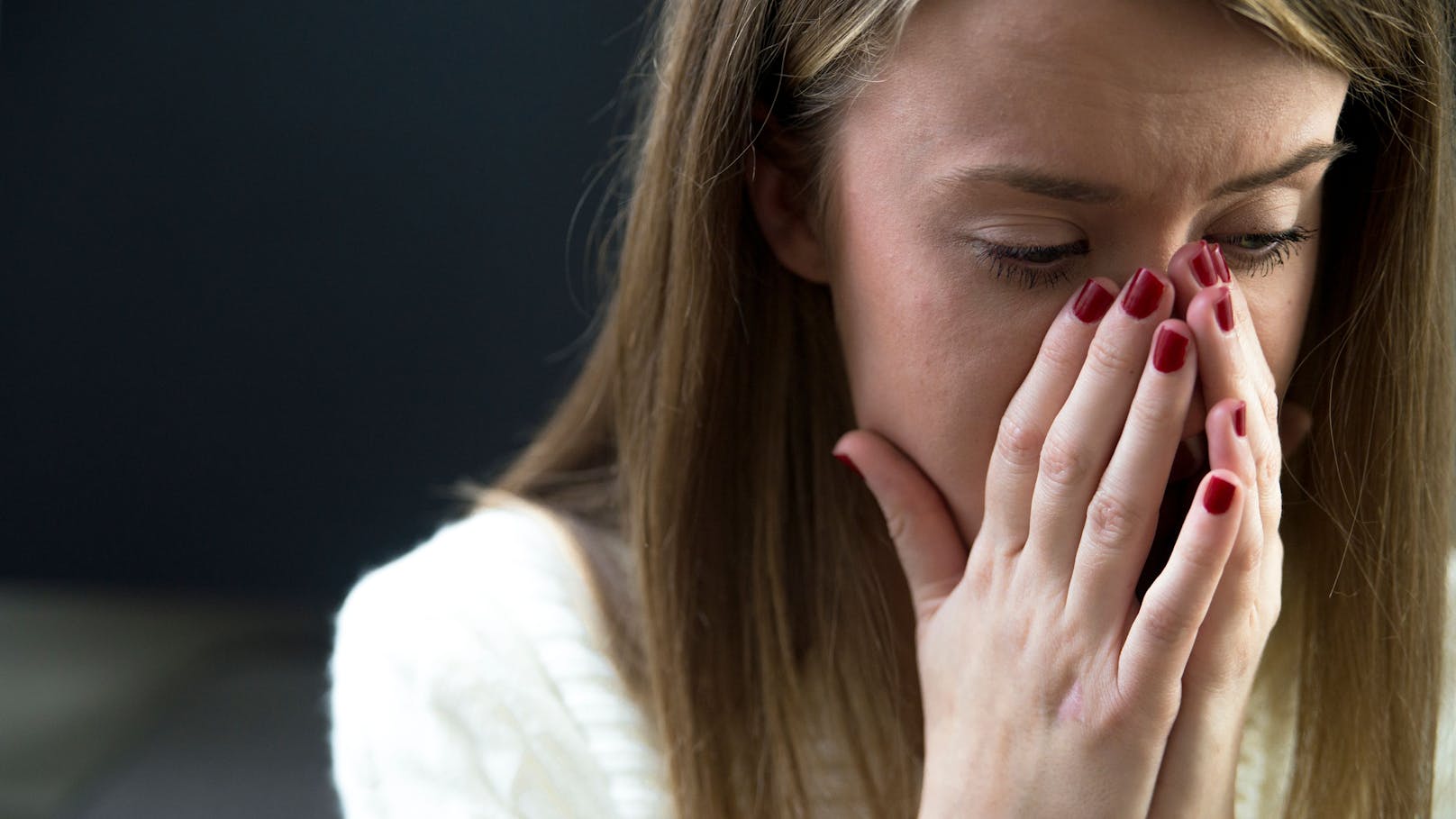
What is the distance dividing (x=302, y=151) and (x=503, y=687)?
1470 millimetres

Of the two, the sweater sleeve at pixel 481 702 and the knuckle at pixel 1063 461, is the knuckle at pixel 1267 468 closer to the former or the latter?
the knuckle at pixel 1063 461

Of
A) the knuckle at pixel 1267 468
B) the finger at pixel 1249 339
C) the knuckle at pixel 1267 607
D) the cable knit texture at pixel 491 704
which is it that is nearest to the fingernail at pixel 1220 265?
the finger at pixel 1249 339

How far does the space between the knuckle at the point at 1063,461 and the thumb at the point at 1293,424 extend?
0.31m

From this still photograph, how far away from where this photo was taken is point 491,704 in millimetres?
1048

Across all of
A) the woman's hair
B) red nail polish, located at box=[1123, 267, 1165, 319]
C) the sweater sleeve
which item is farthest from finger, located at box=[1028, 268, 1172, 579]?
the sweater sleeve

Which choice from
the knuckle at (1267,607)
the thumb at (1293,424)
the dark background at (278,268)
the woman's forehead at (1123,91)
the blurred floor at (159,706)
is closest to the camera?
the woman's forehead at (1123,91)

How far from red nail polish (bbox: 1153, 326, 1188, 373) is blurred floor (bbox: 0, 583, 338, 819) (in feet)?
4.84

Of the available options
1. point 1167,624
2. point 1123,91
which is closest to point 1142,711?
point 1167,624

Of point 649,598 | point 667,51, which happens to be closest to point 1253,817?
point 649,598

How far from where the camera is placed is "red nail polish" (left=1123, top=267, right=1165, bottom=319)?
2.67 ft

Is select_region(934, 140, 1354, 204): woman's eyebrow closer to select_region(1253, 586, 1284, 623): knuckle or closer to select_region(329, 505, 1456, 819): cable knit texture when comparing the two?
select_region(1253, 586, 1284, 623): knuckle

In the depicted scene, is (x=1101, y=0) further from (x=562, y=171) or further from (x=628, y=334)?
(x=562, y=171)

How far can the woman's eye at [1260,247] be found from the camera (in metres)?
0.87

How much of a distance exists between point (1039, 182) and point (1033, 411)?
6.2 inches
